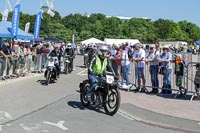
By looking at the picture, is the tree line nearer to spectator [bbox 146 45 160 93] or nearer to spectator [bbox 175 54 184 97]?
spectator [bbox 146 45 160 93]

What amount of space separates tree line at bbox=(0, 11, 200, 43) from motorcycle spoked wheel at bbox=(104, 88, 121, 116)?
284ft

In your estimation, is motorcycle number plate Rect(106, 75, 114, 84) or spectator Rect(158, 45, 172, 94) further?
spectator Rect(158, 45, 172, 94)

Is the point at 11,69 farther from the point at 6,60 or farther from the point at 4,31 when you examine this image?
the point at 4,31

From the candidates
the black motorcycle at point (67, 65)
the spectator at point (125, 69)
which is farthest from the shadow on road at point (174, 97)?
the black motorcycle at point (67, 65)

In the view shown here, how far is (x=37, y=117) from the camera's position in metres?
9.70

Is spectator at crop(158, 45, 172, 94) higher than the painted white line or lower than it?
higher

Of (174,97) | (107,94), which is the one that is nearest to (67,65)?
(174,97)

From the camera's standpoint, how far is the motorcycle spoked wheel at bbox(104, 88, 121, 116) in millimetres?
10156

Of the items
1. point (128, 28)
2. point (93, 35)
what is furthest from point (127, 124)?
point (128, 28)

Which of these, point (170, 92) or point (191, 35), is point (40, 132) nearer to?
point (170, 92)

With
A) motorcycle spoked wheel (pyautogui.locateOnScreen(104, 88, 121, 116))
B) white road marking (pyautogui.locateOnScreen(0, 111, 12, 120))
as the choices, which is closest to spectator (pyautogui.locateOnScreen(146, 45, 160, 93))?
motorcycle spoked wheel (pyautogui.locateOnScreen(104, 88, 121, 116))

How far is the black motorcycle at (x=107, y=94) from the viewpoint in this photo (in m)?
10.3

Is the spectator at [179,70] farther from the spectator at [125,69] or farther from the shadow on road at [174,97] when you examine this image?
the spectator at [125,69]

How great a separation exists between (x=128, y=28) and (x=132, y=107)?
113m
